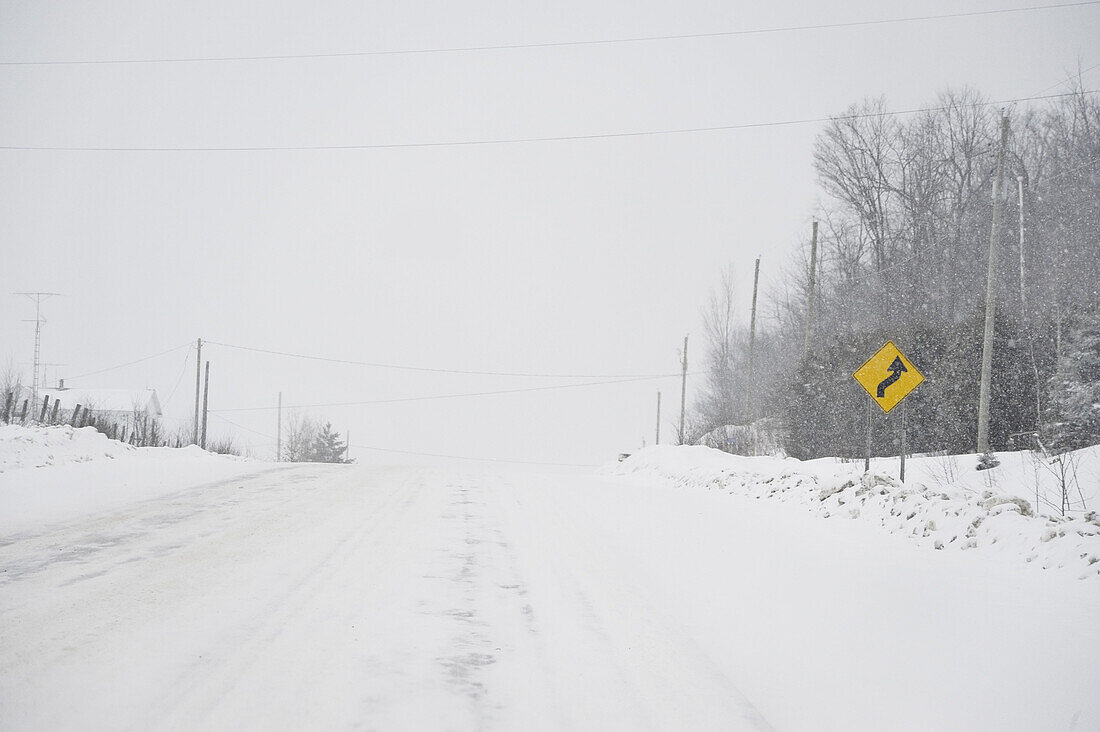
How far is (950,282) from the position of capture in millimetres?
36281

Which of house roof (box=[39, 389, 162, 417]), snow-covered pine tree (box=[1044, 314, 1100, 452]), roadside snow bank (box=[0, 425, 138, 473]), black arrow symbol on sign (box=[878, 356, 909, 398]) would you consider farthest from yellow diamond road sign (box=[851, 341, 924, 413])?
house roof (box=[39, 389, 162, 417])

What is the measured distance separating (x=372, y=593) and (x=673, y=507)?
8.99 meters

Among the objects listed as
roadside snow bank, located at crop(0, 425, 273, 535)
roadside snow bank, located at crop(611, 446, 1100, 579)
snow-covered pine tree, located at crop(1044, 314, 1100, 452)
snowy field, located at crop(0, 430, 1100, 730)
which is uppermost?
snow-covered pine tree, located at crop(1044, 314, 1100, 452)

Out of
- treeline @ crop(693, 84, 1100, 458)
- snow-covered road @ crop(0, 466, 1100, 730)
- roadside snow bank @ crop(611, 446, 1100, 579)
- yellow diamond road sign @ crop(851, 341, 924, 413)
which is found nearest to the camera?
snow-covered road @ crop(0, 466, 1100, 730)

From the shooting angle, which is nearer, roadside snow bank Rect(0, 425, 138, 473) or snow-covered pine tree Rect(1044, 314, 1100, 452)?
roadside snow bank Rect(0, 425, 138, 473)

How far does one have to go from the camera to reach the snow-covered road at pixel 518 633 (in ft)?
13.5

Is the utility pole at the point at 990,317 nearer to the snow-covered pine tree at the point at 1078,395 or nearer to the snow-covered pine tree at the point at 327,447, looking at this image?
the snow-covered pine tree at the point at 1078,395

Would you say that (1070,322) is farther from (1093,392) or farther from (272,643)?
(272,643)

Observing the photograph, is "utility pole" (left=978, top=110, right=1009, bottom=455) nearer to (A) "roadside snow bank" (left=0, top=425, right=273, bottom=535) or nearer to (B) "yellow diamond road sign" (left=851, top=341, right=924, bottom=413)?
(B) "yellow diamond road sign" (left=851, top=341, right=924, bottom=413)

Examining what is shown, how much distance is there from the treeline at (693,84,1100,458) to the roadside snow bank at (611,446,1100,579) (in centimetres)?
668

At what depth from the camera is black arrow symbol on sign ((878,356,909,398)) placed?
14.0 m

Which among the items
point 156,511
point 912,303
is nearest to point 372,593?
point 156,511

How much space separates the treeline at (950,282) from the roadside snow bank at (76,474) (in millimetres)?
20195

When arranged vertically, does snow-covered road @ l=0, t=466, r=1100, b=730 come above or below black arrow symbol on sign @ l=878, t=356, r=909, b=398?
below
